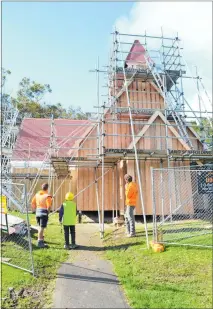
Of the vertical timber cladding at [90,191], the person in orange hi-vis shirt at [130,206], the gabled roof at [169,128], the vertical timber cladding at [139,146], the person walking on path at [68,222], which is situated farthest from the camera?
the vertical timber cladding at [90,191]

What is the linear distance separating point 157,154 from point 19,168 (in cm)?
1080

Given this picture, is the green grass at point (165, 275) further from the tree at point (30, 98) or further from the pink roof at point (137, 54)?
the tree at point (30, 98)

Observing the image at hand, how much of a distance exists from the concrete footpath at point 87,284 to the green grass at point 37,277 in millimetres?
181

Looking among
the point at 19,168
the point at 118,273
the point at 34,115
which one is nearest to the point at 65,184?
the point at 19,168

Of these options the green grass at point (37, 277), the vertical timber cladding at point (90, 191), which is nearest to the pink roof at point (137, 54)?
the vertical timber cladding at point (90, 191)

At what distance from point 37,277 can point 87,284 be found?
3.68 feet

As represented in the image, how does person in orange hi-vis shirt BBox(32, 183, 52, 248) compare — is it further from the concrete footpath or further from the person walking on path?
the concrete footpath

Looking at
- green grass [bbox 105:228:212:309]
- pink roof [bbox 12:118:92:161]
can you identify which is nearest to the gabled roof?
pink roof [bbox 12:118:92:161]

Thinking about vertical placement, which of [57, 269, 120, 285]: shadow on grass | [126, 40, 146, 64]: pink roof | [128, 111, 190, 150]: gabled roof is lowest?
[57, 269, 120, 285]: shadow on grass

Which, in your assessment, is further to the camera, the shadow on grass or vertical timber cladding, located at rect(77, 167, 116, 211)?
vertical timber cladding, located at rect(77, 167, 116, 211)

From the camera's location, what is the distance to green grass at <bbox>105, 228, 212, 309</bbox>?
196 inches

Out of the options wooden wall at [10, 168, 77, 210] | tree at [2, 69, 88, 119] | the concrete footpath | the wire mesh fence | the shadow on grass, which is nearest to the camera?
the concrete footpath

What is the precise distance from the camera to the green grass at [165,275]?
196 inches

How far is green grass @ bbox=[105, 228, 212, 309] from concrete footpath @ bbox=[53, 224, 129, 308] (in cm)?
22
